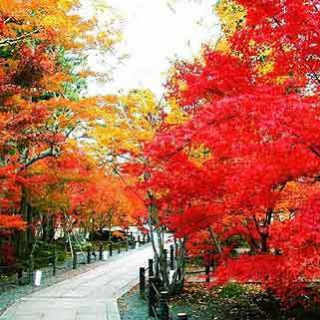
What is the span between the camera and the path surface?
12.4 m

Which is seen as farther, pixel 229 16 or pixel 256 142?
pixel 229 16

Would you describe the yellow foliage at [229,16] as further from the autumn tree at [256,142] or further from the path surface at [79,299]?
the path surface at [79,299]

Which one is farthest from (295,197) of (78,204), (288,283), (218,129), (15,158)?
(78,204)

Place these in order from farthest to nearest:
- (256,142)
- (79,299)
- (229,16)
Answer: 1. (229,16)
2. (79,299)
3. (256,142)

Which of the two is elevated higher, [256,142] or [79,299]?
[256,142]

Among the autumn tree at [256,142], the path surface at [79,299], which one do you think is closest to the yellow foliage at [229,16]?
the autumn tree at [256,142]

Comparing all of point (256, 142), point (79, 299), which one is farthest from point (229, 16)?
point (79, 299)

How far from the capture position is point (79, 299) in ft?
49.2

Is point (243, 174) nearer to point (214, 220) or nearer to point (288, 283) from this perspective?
point (288, 283)

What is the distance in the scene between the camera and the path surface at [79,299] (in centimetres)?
1236

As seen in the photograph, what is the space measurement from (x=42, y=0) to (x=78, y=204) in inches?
894

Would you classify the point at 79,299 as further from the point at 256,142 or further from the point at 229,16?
the point at 229,16

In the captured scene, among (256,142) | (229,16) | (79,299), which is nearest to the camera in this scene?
(256,142)

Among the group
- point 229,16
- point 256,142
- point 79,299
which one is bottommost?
point 79,299
